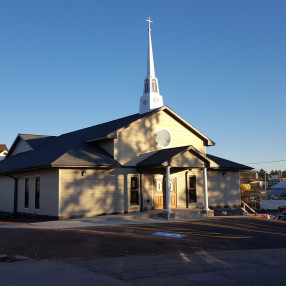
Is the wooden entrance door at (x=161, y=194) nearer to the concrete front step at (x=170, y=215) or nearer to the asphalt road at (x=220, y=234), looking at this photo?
the concrete front step at (x=170, y=215)

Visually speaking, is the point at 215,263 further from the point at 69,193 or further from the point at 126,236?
the point at 69,193

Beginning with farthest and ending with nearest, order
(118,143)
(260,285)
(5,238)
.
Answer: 1. (118,143)
2. (5,238)
3. (260,285)

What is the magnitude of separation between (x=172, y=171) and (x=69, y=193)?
7391 millimetres

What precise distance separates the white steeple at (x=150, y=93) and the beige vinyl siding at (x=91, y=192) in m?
11.0

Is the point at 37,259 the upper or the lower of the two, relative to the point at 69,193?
lower

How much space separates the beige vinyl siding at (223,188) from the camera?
2503 cm

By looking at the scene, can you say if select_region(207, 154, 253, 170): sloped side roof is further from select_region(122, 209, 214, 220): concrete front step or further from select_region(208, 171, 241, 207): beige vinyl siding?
select_region(122, 209, 214, 220): concrete front step

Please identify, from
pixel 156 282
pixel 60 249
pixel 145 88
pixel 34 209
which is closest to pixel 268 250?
pixel 156 282

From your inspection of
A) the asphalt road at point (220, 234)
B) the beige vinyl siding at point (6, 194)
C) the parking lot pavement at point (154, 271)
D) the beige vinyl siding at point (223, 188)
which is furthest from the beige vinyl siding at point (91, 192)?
A: the parking lot pavement at point (154, 271)

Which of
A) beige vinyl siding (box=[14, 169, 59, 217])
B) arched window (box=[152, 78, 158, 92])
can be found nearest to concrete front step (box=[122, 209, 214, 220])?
beige vinyl siding (box=[14, 169, 59, 217])

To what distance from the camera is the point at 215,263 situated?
842 cm

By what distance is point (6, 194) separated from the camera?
82.6ft

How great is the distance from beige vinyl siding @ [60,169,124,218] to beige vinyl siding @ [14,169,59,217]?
1.78 ft

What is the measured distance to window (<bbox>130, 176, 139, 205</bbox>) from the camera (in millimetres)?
21359
